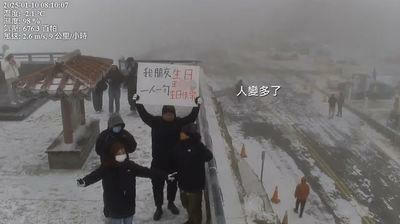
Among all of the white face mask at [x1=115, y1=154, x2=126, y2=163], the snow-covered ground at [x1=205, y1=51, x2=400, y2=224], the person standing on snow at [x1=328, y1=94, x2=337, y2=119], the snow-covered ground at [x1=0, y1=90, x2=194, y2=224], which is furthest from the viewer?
the person standing on snow at [x1=328, y1=94, x2=337, y2=119]

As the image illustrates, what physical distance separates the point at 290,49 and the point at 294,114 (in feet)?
112

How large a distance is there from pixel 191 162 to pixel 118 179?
93 cm

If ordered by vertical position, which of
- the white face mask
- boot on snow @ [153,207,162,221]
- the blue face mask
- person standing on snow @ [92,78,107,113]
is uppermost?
the blue face mask

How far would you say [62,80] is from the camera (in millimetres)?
7500

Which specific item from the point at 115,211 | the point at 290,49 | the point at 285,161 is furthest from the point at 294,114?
the point at 290,49

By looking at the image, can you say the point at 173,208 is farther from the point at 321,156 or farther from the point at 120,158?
the point at 321,156

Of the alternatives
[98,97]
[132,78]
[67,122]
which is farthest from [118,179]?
[98,97]

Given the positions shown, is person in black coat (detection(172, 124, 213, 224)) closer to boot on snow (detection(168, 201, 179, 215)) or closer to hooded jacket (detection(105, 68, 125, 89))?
boot on snow (detection(168, 201, 179, 215))

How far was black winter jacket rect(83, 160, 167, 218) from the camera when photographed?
15.4 feet

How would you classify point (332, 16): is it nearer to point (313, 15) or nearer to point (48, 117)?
point (313, 15)

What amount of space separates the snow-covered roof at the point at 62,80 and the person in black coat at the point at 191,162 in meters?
2.90

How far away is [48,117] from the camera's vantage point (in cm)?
1111

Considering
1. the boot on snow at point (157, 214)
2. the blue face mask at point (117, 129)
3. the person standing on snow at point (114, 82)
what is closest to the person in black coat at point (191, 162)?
the blue face mask at point (117, 129)

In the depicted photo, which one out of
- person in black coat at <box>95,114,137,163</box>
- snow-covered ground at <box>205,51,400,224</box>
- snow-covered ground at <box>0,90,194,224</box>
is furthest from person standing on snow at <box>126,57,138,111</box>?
snow-covered ground at <box>205,51,400,224</box>
